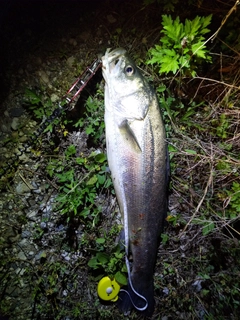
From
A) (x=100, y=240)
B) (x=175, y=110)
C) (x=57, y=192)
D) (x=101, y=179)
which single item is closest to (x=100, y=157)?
(x=101, y=179)

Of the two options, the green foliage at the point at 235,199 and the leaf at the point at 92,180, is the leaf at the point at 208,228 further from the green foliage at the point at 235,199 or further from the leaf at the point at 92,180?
the leaf at the point at 92,180

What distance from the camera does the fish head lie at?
250 cm

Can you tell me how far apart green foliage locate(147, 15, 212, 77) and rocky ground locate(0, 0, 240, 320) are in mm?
345

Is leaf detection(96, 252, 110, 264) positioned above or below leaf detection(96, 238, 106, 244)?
below

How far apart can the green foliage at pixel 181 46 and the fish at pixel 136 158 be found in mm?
324

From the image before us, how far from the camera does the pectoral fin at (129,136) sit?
8.26ft

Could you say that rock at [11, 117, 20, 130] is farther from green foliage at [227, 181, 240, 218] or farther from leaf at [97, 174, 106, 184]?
green foliage at [227, 181, 240, 218]

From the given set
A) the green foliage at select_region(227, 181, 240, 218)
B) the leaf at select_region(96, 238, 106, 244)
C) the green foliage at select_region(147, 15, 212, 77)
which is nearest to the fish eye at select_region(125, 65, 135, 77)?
the green foliage at select_region(147, 15, 212, 77)

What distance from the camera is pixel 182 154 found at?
9.78 feet

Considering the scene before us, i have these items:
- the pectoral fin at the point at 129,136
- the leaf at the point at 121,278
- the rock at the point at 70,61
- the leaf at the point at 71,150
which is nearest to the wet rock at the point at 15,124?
the leaf at the point at 71,150

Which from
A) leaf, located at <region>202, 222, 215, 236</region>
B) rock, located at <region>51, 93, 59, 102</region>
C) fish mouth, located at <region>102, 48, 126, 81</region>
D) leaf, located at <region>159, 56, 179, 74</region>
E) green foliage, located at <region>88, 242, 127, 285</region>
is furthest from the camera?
rock, located at <region>51, 93, 59, 102</region>

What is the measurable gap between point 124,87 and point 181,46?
2.38ft

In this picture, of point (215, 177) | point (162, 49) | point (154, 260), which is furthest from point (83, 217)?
point (162, 49)

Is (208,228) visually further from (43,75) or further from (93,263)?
(43,75)
